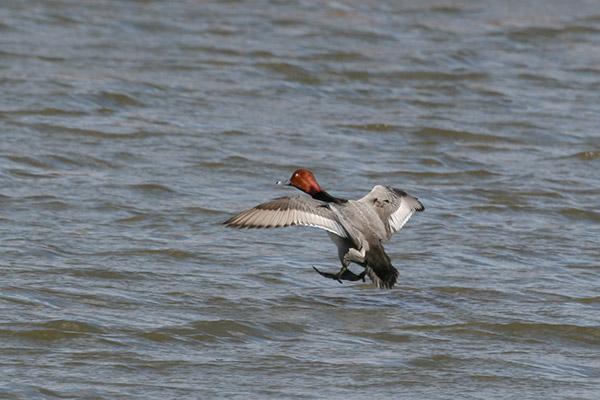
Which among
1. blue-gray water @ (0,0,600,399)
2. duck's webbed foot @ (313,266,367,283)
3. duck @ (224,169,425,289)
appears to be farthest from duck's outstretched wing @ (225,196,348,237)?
blue-gray water @ (0,0,600,399)

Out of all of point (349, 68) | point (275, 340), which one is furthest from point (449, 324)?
point (349, 68)

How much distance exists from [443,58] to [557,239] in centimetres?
677

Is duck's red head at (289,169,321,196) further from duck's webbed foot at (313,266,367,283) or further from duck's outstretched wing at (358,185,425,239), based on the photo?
duck's webbed foot at (313,266,367,283)

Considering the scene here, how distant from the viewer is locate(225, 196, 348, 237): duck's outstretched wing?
6.89 meters

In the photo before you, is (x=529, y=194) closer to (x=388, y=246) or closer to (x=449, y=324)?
(x=388, y=246)

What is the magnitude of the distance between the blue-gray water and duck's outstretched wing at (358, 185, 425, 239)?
400mm

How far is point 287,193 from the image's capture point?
9570 millimetres

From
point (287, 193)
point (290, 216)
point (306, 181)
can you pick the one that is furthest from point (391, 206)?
point (287, 193)

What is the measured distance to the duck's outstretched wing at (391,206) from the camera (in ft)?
24.4

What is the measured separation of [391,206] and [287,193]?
2.16m

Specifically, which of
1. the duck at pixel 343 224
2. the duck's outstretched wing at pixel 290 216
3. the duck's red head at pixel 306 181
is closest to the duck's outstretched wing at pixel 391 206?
the duck at pixel 343 224

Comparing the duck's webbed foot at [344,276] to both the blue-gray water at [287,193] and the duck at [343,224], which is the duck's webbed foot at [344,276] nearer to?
the duck at [343,224]

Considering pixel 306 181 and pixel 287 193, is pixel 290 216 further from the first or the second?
pixel 287 193

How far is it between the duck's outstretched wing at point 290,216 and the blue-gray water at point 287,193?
456 mm
